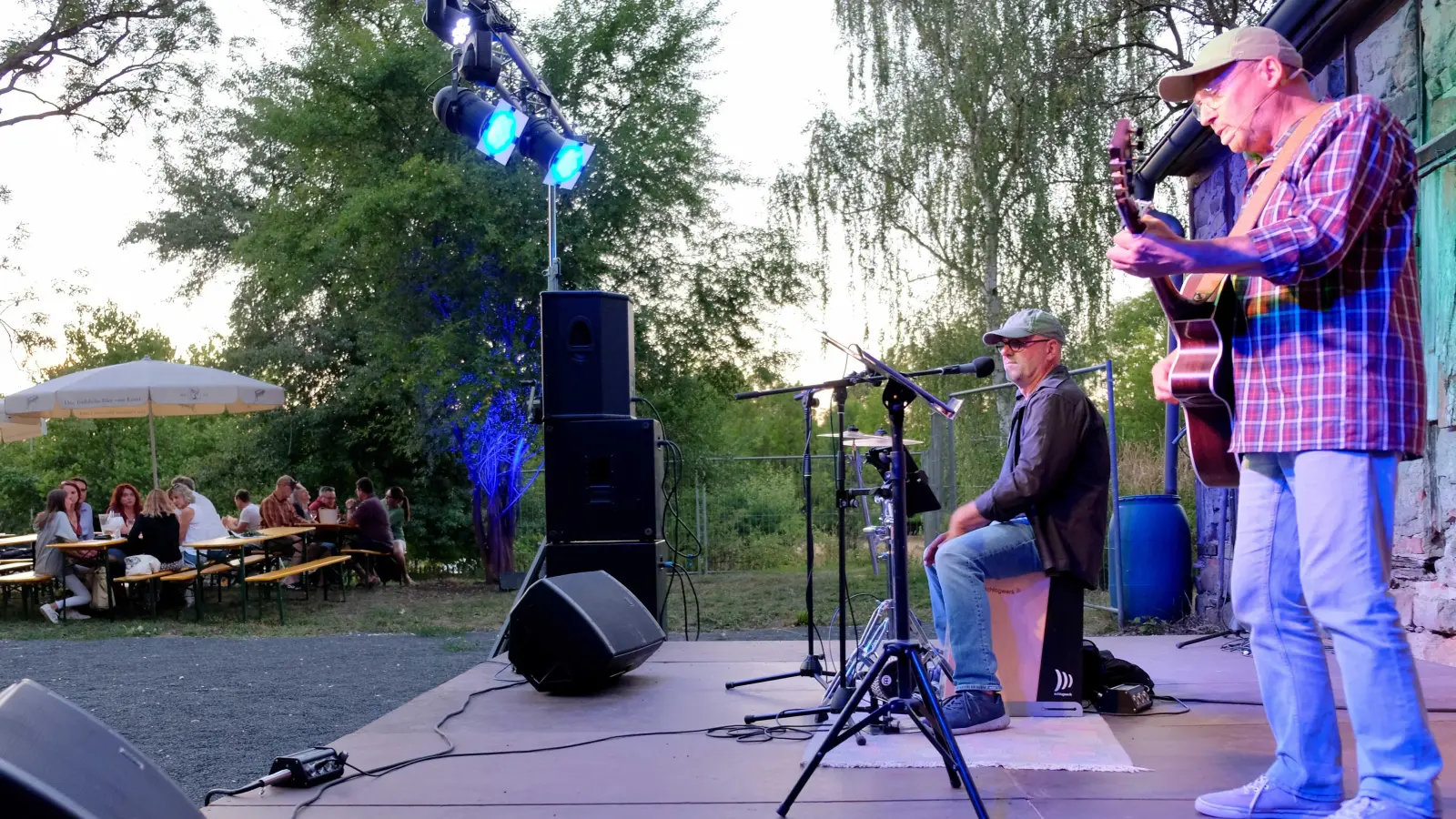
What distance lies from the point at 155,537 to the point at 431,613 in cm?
226

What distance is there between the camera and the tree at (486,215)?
462 inches

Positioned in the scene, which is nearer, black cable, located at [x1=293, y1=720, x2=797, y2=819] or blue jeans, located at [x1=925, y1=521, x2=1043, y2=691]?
black cable, located at [x1=293, y1=720, x2=797, y2=819]

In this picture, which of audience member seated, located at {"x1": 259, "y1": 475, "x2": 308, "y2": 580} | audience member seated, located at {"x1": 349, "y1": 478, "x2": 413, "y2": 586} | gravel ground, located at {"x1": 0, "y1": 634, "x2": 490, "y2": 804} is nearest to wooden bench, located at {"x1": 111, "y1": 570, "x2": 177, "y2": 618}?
gravel ground, located at {"x1": 0, "y1": 634, "x2": 490, "y2": 804}

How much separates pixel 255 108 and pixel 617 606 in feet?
33.8

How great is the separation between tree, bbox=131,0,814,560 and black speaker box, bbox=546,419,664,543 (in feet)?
19.9

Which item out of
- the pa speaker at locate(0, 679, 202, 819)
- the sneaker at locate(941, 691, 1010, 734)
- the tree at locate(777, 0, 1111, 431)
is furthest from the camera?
the tree at locate(777, 0, 1111, 431)

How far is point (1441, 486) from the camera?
4746 millimetres

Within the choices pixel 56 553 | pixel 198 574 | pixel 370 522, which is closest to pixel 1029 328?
pixel 198 574

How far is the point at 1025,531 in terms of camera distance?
145 inches

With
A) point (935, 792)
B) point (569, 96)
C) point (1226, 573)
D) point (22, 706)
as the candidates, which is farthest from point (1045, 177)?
point (22, 706)

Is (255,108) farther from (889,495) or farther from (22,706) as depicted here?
(22,706)

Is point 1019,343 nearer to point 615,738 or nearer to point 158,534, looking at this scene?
point 615,738

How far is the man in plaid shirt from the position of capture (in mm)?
2115

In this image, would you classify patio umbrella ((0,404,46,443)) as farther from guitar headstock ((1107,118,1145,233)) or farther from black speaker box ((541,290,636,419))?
guitar headstock ((1107,118,1145,233))
